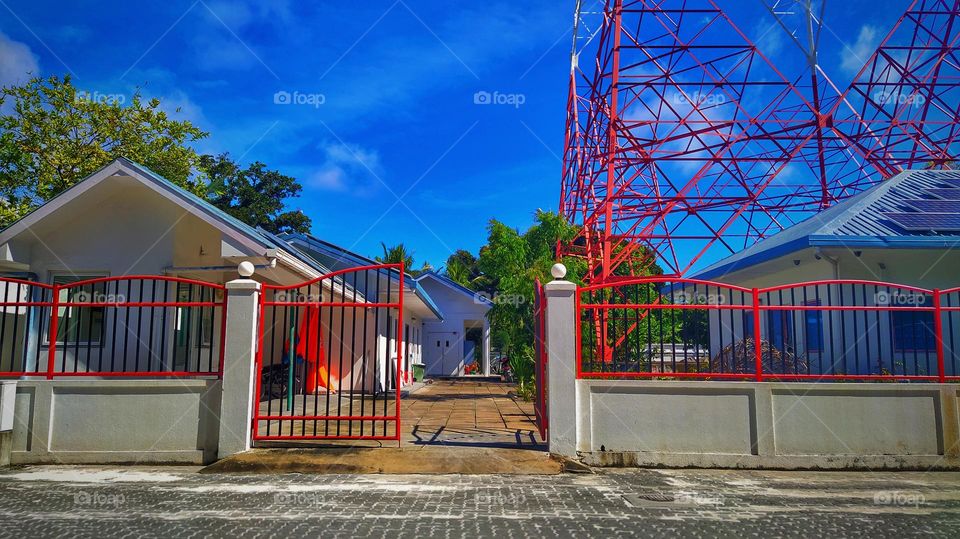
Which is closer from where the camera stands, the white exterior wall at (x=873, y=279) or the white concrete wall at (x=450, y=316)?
the white exterior wall at (x=873, y=279)

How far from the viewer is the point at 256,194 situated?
123ft

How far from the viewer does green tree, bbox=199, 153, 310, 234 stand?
119ft

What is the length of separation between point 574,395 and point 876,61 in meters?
15.3

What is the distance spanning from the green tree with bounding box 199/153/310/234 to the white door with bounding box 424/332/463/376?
11332 millimetres

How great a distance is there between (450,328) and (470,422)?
22.3 meters

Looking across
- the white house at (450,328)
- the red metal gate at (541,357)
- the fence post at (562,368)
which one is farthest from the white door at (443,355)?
the fence post at (562,368)

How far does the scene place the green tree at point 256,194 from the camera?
36.4 meters

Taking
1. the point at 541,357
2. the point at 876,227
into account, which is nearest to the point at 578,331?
the point at 541,357
